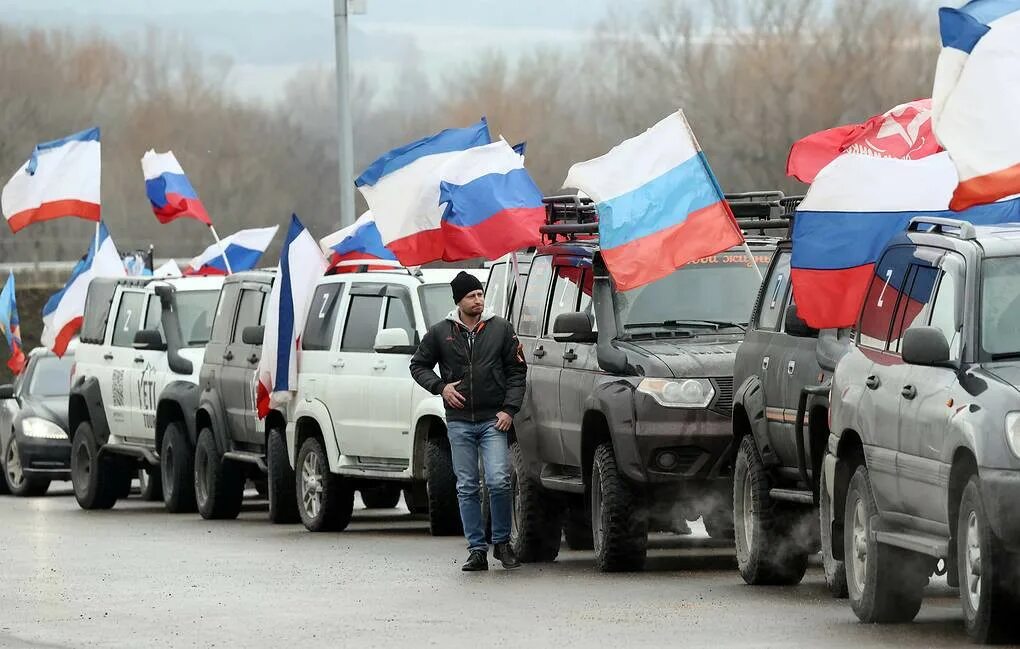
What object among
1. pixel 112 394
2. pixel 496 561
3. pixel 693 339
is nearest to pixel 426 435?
pixel 496 561

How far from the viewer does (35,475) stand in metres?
28.2

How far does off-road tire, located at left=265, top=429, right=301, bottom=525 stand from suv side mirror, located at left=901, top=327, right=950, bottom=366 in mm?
11114

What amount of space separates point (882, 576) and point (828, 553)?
148 centimetres

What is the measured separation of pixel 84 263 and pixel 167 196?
153 cm

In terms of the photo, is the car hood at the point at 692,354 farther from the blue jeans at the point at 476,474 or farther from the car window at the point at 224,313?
the car window at the point at 224,313

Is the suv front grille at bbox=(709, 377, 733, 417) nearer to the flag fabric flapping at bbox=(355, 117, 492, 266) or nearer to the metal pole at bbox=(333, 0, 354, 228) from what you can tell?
the flag fabric flapping at bbox=(355, 117, 492, 266)

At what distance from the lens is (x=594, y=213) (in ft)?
55.0

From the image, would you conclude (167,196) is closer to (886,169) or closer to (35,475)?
(35,475)

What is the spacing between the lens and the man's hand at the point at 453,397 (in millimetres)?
14992

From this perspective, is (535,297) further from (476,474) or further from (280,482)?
(280,482)

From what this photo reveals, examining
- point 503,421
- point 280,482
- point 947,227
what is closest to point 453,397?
point 503,421

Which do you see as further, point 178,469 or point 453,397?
point 178,469

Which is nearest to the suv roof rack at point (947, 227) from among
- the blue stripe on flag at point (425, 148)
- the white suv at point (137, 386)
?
the blue stripe on flag at point (425, 148)

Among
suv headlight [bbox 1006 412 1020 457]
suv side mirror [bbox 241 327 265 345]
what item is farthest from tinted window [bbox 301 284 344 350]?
suv headlight [bbox 1006 412 1020 457]
